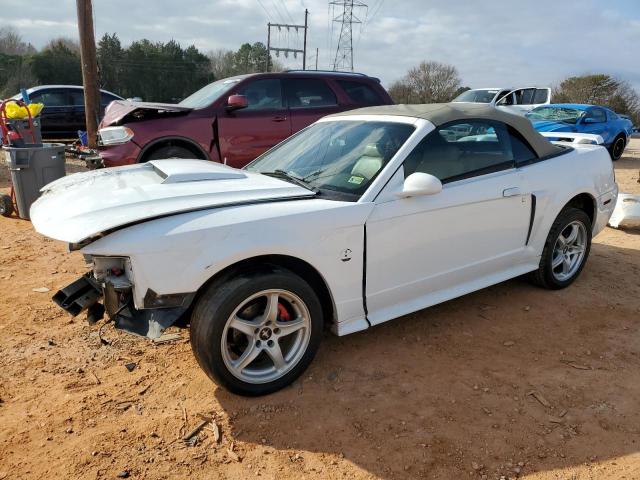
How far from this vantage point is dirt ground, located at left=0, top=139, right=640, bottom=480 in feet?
7.94

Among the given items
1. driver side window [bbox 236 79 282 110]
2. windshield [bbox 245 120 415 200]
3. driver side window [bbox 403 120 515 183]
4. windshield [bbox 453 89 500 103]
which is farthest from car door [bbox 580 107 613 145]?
windshield [bbox 245 120 415 200]

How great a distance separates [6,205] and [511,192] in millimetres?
6588

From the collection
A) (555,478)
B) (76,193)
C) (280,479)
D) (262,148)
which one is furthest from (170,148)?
(555,478)

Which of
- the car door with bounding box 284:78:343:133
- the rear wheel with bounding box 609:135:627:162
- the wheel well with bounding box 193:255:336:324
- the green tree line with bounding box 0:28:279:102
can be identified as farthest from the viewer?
the green tree line with bounding box 0:28:279:102

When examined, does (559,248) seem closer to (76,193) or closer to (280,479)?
(280,479)

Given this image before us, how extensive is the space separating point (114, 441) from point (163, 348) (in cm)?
95

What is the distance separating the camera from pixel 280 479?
91.7 inches

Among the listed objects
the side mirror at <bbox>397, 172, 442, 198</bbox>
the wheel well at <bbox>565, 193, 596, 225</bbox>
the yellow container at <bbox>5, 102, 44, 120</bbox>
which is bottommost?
the wheel well at <bbox>565, 193, 596, 225</bbox>

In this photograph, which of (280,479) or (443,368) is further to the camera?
(443,368)

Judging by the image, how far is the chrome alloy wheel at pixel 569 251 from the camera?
4.41 metres

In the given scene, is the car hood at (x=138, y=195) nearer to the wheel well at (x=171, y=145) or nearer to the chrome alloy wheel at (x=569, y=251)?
the chrome alloy wheel at (x=569, y=251)

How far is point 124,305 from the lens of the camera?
2682mm

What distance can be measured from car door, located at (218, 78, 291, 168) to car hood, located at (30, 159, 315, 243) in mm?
3396

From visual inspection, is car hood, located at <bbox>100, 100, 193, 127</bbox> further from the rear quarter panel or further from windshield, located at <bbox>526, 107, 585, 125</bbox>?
windshield, located at <bbox>526, 107, 585, 125</bbox>
